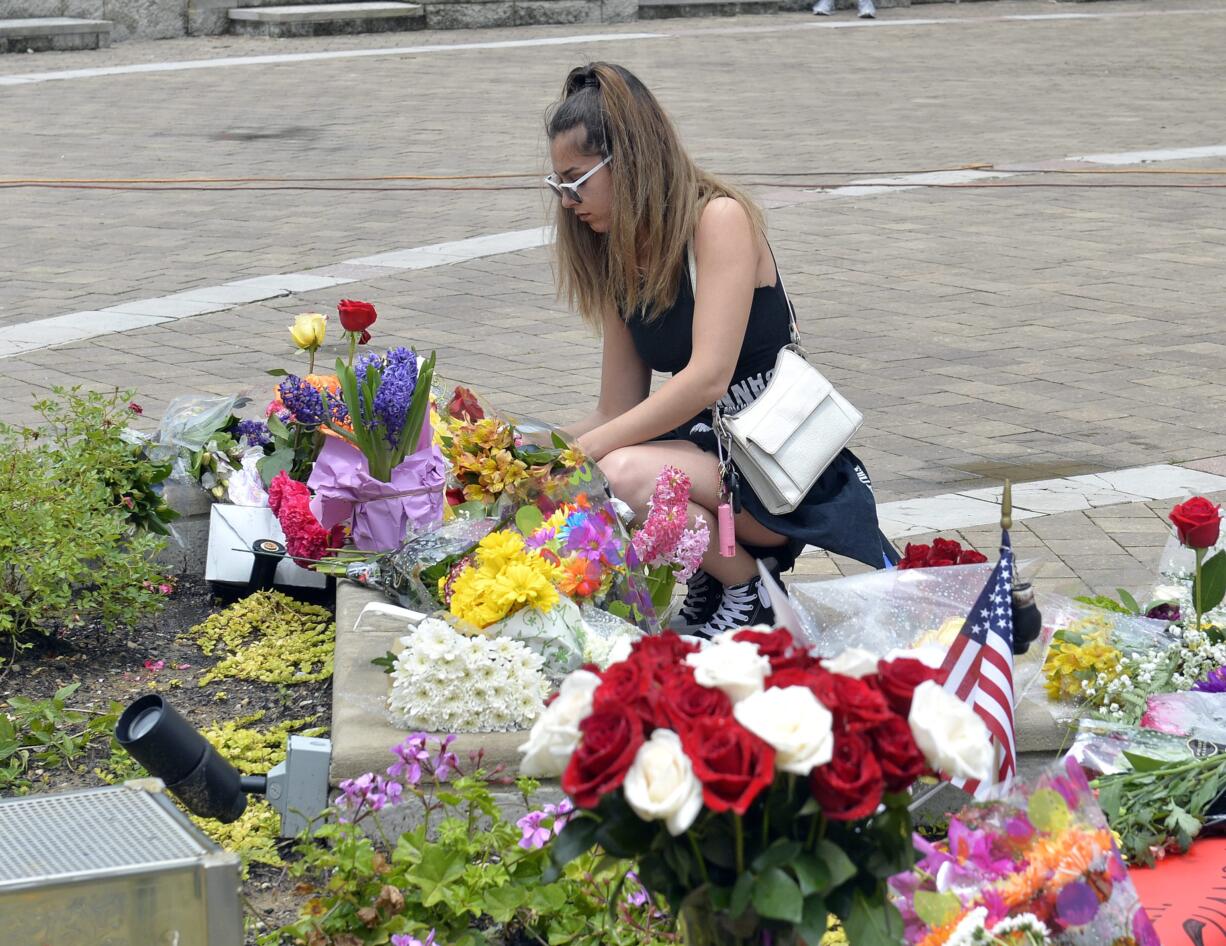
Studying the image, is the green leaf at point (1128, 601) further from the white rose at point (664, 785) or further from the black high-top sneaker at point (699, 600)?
the white rose at point (664, 785)

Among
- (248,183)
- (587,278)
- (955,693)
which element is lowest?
(248,183)

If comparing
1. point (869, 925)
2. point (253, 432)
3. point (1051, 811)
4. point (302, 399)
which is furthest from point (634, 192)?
point (869, 925)

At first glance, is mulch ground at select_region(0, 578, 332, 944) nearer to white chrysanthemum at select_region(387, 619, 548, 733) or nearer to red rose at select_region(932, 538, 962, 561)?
white chrysanthemum at select_region(387, 619, 548, 733)

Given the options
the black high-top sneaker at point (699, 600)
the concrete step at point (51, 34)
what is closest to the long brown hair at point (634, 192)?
the black high-top sneaker at point (699, 600)

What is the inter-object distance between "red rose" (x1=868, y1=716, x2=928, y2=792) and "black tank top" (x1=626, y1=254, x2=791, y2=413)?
6.73 ft

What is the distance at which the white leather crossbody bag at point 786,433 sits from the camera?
11.1ft

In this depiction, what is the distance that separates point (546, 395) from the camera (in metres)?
5.82

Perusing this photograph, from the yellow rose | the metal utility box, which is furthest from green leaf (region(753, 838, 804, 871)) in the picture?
the yellow rose

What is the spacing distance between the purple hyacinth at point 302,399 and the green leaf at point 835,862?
2.30 meters

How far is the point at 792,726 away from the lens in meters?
1.48

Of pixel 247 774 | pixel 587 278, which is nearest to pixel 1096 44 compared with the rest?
pixel 587 278

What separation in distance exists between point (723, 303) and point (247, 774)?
1369 millimetres

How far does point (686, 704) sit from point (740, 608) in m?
2.06

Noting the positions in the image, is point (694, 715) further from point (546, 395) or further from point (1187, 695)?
point (546, 395)
